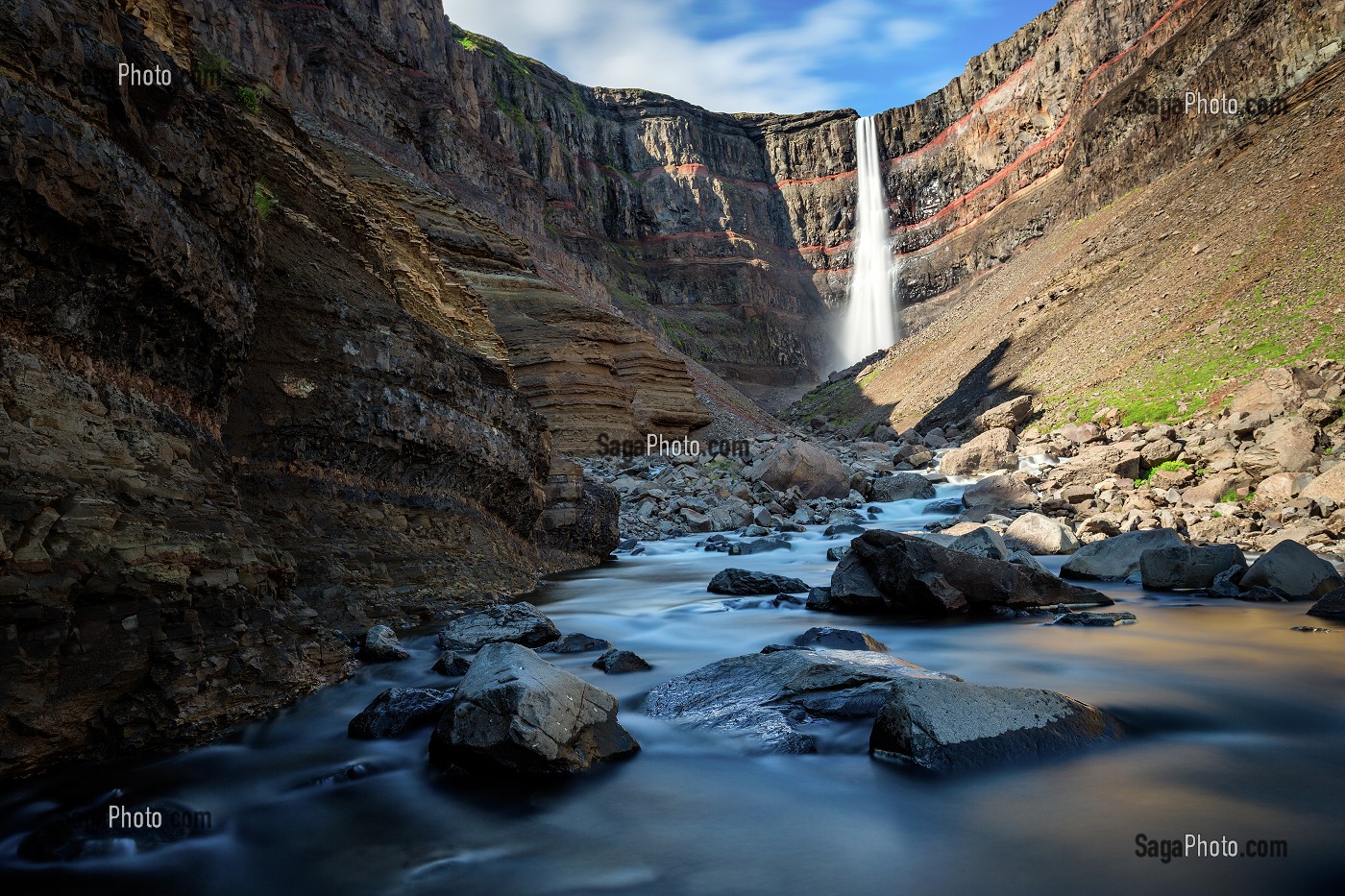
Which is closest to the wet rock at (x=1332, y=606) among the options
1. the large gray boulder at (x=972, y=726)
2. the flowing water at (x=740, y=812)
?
the flowing water at (x=740, y=812)

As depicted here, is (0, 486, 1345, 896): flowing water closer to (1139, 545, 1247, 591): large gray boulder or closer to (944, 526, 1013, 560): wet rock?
(1139, 545, 1247, 591): large gray boulder

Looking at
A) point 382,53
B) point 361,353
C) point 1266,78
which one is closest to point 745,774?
point 361,353

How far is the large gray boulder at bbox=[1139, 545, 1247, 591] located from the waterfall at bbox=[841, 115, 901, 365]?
71816mm

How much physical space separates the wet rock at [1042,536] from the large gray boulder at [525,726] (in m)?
9.66

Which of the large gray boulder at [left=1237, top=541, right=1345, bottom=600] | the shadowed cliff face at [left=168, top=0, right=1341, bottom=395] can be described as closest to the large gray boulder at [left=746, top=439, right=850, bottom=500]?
the shadowed cliff face at [left=168, top=0, right=1341, bottom=395]

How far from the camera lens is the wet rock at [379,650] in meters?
5.73

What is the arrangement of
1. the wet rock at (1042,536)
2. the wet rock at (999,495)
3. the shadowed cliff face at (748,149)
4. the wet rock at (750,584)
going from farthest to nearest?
the shadowed cliff face at (748,149), the wet rock at (999,495), the wet rock at (1042,536), the wet rock at (750,584)

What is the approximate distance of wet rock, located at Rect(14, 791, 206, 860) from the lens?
2.96 meters

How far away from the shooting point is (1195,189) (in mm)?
32312

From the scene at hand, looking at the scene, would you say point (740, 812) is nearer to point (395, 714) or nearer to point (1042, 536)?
point (395, 714)

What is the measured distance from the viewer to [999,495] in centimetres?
1597

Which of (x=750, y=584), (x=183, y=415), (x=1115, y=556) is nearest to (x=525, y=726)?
(x=183, y=415)

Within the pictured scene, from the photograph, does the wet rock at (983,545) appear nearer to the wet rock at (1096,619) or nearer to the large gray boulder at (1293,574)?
the wet rock at (1096,619)

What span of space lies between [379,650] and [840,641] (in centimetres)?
377
